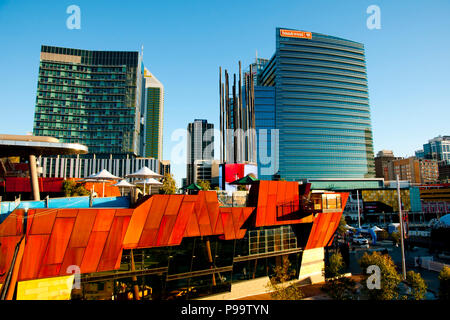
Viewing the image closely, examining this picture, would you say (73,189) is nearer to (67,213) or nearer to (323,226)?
(67,213)

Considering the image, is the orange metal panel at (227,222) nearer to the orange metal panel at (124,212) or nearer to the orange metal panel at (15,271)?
the orange metal panel at (124,212)

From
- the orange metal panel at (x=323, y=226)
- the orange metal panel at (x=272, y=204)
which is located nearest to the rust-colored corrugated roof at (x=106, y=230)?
the orange metal panel at (x=272, y=204)

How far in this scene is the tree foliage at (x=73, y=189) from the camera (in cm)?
3562

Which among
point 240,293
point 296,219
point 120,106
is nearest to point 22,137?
point 240,293

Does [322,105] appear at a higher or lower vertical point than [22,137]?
higher

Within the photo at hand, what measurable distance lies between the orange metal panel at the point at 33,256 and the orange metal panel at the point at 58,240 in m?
0.24

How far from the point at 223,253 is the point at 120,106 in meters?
105

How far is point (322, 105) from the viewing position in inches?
5182

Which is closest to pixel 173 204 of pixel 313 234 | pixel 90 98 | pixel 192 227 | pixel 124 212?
pixel 192 227

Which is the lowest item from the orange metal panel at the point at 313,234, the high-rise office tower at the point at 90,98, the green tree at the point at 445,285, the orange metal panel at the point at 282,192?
the green tree at the point at 445,285

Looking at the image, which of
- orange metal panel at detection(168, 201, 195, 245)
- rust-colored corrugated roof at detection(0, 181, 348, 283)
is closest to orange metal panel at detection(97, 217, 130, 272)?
rust-colored corrugated roof at detection(0, 181, 348, 283)

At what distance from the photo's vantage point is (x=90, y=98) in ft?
364

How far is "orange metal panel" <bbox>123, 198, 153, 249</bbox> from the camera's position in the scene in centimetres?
1582
